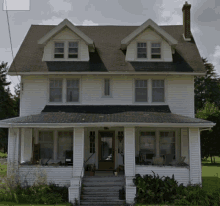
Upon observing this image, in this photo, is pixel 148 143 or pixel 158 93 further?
pixel 158 93

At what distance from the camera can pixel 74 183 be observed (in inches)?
482

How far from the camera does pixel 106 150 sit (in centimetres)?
1617

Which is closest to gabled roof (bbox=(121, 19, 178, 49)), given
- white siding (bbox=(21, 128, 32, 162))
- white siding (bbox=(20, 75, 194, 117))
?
white siding (bbox=(20, 75, 194, 117))

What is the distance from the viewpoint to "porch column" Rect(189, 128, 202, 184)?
42.7 feet

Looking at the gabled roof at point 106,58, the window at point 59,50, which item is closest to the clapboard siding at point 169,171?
the gabled roof at point 106,58

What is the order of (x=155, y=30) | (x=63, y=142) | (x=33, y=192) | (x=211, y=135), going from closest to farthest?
(x=33, y=192) → (x=63, y=142) → (x=155, y=30) → (x=211, y=135)

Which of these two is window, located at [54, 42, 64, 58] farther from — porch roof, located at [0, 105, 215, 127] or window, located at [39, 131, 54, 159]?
window, located at [39, 131, 54, 159]

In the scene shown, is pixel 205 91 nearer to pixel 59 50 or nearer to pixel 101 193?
pixel 59 50

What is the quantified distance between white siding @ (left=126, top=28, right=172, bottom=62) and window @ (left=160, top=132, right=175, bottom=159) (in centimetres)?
472

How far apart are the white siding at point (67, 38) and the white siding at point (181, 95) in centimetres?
552

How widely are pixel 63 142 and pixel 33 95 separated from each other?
3.44 metres

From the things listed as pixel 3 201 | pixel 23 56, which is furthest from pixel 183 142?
pixel 23 56

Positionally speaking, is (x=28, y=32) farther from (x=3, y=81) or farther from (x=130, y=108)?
(x=3, y=81)

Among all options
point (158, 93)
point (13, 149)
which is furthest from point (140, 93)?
point (13, 149)
